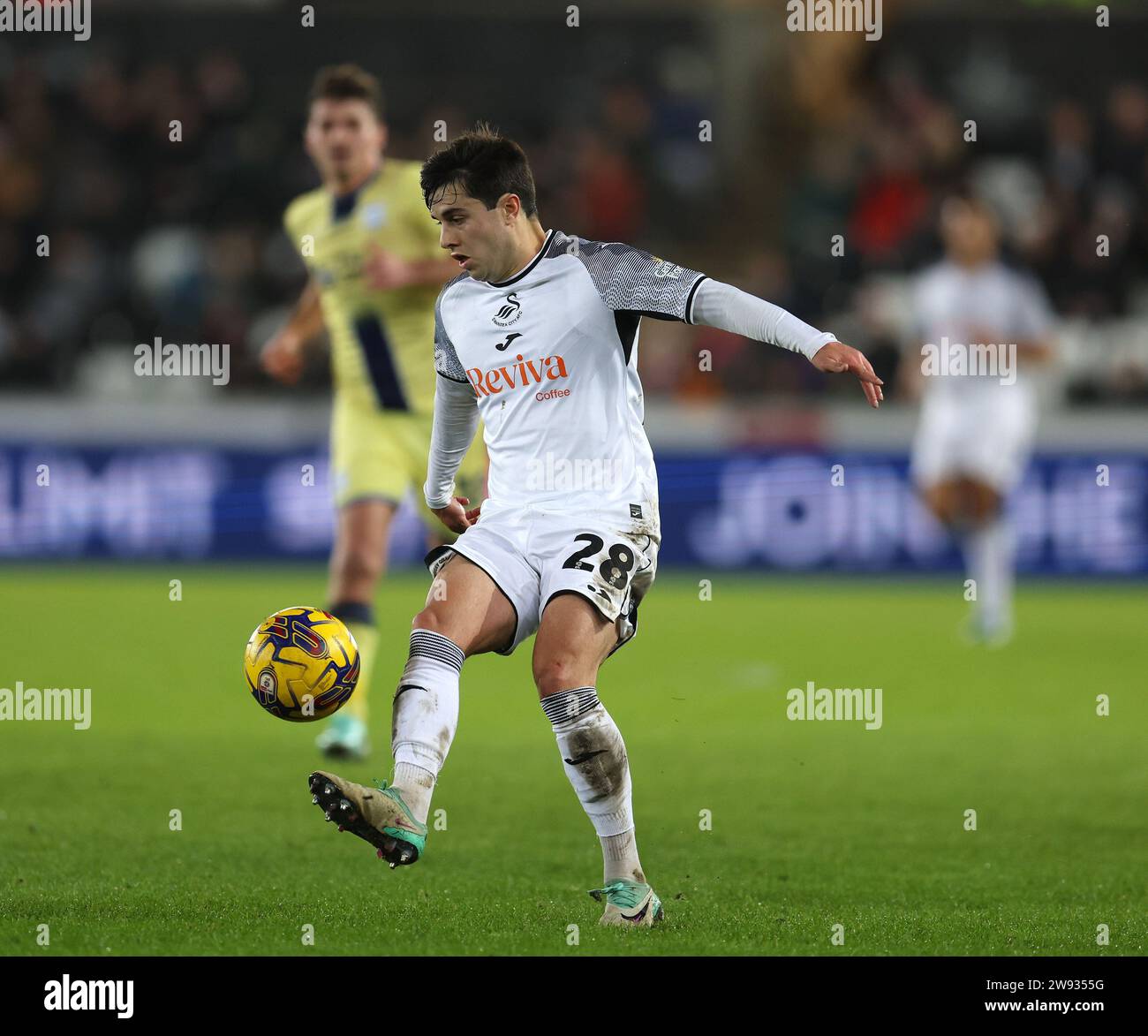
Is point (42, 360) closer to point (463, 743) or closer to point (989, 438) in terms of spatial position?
point (989, 438)

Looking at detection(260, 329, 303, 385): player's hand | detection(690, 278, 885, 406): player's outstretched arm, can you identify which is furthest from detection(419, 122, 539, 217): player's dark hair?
detection(260, 329, 303, 385): player's hand

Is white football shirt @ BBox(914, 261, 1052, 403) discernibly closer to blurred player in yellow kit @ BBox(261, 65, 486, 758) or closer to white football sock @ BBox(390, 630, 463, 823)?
blurred player in yellow kit @ BBox(261, 65, 486, 758)

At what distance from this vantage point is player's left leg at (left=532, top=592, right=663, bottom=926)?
531cm

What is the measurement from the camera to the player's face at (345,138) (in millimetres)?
8930

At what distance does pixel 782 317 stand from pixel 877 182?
52.4 ft

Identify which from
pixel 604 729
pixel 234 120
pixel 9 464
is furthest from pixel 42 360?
pixel 604 729

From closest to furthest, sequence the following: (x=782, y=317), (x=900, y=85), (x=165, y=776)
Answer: (x=782, y=317) < (x=165, y=776) < (x=900, y=85)

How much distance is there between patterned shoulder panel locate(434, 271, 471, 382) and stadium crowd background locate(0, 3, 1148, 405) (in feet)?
42.2

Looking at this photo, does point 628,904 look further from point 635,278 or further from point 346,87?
point 346,87

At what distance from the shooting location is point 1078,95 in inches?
912

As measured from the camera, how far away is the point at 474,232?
18.0 ft

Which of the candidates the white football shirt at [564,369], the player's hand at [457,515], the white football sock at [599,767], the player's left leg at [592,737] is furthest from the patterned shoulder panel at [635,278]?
the white football sock at [599,767]

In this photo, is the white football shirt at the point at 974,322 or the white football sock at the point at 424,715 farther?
the white football shirt at the point at 974,322

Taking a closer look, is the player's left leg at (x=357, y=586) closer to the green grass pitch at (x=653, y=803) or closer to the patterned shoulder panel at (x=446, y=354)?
the green grass pitch at (x=653, y=803)
